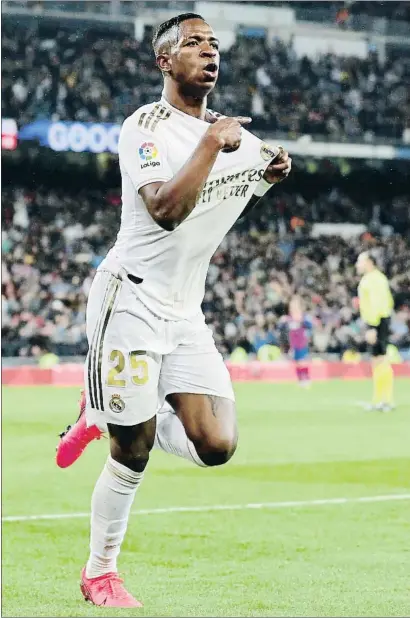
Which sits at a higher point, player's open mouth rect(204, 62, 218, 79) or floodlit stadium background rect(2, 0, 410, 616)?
player's open mouth rect(204, 62, 218, 79)

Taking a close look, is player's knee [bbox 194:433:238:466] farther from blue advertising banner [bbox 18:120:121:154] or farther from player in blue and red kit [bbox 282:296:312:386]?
blue advertising banner [bbox 18:120:121:154]

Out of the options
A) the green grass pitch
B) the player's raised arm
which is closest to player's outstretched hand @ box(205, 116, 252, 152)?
the player's raised arm

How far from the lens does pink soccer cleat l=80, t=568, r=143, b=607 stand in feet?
15.4

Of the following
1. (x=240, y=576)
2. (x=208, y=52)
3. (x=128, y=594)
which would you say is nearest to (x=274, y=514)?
(x=240, y=576)

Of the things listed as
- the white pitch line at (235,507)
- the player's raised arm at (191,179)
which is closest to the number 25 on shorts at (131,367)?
the player's raised arm at (191,179)

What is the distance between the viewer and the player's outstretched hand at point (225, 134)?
4.26 metres

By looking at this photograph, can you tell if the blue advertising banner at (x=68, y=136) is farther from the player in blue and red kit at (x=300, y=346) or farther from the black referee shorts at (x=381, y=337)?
the black referee shorts at (x=381, y=337)

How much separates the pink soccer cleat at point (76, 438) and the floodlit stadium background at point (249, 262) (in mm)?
871

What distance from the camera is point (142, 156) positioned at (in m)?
4.47

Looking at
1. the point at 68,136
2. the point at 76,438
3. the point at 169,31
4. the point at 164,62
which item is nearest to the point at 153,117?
the point at 164,62

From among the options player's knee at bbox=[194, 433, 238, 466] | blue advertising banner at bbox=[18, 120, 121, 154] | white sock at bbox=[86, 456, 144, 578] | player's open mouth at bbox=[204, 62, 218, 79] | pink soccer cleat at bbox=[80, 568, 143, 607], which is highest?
player's open mouth at bbox=[204, 62, 218, 79]

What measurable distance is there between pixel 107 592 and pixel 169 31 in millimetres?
A: 2287

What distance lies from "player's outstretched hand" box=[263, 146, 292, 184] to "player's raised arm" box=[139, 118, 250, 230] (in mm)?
599

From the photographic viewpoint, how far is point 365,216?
32750 mm
